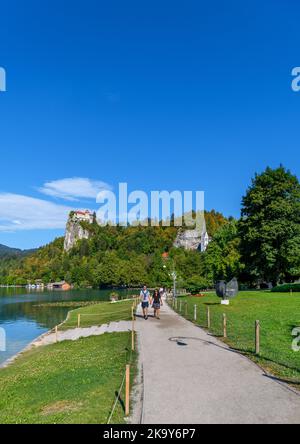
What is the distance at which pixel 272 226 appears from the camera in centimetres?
5734

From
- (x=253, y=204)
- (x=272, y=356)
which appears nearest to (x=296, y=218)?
(x=253, y=204)

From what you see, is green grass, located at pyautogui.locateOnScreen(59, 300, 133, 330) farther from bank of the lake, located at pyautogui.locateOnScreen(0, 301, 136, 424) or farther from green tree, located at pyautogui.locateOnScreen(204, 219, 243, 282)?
green tree, located at pyautogui.locateOnScreen(204, 219, 243, 282)

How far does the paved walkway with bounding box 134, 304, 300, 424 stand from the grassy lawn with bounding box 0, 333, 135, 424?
104cm

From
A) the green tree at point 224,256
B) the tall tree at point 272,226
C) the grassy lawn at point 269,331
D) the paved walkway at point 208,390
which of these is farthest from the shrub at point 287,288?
the paved walkway at point 208,390

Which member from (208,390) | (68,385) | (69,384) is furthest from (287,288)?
(208,390)

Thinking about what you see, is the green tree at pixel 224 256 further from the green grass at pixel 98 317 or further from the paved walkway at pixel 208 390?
the paved walkway at pixel 208 390

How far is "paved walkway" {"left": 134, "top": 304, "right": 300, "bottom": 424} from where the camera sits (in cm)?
932

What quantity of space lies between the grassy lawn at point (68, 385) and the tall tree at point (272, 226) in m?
38.4

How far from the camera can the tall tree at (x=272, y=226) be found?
186ft

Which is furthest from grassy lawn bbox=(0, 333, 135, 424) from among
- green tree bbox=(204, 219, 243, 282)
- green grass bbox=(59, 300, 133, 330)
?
Answer: green tree bbox=(204, 219, 243, 282)

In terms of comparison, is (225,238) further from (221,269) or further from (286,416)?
(286,416)

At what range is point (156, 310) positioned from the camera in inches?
1251

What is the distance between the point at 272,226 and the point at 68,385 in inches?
1884
